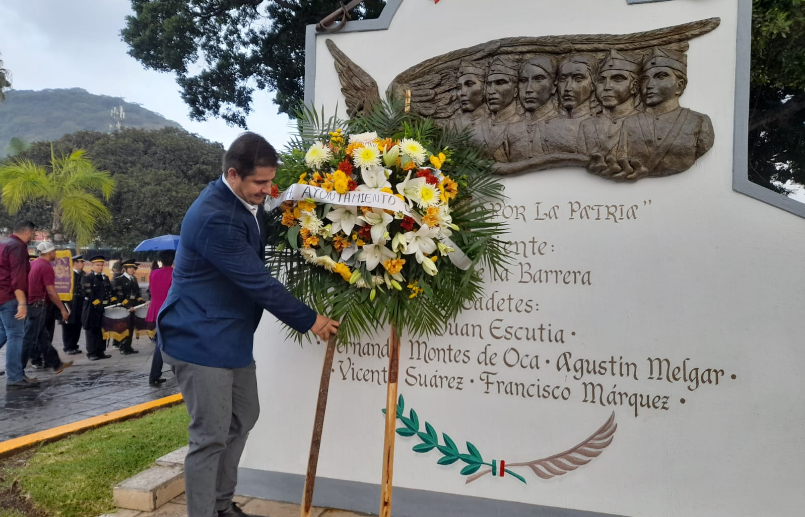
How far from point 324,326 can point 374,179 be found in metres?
0.75

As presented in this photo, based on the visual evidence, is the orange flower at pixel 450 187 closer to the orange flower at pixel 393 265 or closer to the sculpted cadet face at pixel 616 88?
the orange flower at pixel 393 265

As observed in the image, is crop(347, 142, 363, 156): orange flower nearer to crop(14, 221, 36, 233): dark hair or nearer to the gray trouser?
the gray trouser

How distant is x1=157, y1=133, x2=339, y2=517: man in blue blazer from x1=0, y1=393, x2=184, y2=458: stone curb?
2375 mm

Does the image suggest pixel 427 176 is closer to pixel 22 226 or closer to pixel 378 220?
pixel 378 220

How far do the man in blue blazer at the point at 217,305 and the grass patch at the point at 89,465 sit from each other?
3.66ft

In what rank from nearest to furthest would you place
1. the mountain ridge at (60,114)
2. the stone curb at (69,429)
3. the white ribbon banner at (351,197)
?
the white ribbon banner at (351,197), the stone curb at (69,429), the mountain ridge at (60,114)

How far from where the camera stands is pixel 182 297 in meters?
2.67

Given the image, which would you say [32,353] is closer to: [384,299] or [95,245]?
[384,299]

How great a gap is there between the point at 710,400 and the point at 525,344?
0.93m

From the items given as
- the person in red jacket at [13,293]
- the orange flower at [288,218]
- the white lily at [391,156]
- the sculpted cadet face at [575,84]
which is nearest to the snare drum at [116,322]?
the person in red jacket at [13,293]

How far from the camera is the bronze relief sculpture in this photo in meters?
2.86

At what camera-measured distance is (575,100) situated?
2990mm

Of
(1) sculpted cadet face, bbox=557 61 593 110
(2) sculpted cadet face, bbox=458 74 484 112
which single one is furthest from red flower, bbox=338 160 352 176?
(1) sculpted cadet face, bbox=557 61 593 110

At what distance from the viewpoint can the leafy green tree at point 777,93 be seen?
22.5 feet
